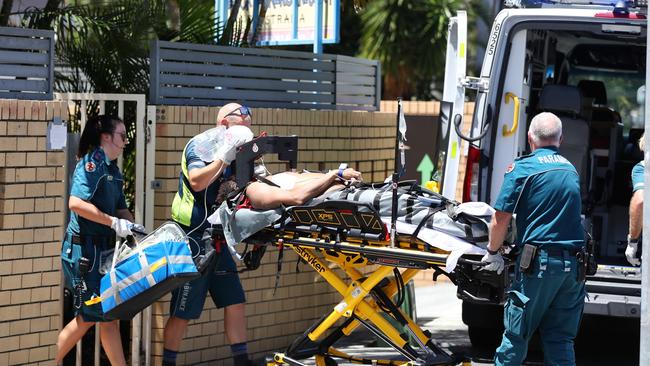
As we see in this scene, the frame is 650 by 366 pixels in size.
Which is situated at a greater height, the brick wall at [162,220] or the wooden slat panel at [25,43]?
the wooden slat panel at [25,43]

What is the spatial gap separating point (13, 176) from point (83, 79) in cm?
210

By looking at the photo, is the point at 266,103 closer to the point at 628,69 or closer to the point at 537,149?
the point at 537,149

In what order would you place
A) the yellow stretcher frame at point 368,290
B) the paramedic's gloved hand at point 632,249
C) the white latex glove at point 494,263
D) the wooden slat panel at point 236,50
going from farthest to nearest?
1. the wooden slat panel at point 236,50
2. the paramedic's gloved hand at point 632,249
3. the yellow stretcher frame at point 368,290
4. the white latex glove at point 494,263

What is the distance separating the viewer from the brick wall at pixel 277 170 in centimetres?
766

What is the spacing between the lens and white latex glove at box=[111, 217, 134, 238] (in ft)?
21.6

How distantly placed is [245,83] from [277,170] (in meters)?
0.67

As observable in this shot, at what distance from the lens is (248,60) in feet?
27.7

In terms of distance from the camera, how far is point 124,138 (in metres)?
6.87

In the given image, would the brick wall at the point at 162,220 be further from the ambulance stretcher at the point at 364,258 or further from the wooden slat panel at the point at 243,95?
the ambulance stretcher at the point at 364,258

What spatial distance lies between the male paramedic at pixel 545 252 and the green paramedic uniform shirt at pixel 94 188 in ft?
7.22

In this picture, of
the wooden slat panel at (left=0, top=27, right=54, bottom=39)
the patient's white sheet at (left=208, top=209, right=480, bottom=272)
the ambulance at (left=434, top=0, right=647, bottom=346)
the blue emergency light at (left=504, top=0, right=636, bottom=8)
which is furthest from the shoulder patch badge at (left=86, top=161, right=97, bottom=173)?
the blue emergency light at (left=504, top=0, right=636, bottom=8)

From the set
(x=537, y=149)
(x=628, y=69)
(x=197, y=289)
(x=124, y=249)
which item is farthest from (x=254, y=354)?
(x=628, y=69)

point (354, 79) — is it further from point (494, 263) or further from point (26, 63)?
point (494, 263)

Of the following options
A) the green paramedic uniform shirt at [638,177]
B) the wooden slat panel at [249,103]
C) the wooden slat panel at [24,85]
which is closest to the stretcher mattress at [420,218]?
the wooden slat panel at [24,85]
